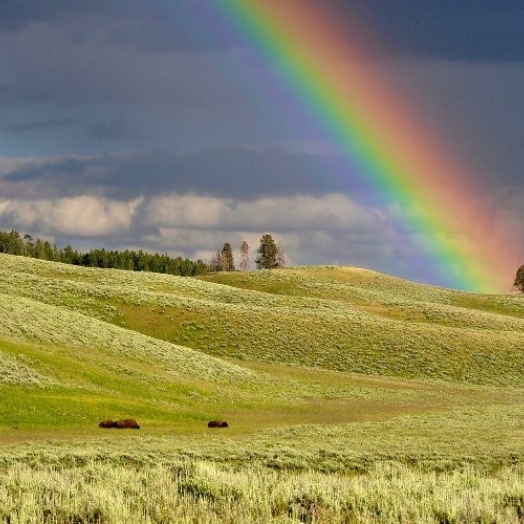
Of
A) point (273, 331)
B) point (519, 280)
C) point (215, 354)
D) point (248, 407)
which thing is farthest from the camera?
point (519, 280)

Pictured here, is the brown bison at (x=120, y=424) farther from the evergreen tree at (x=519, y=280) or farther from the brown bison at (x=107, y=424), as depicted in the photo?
the evergreen tree at (x=519, y=280)

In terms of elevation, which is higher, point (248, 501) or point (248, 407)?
point (248, 501)

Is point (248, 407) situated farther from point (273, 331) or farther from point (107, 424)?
point (273, 331)

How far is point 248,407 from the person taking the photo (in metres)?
56.4

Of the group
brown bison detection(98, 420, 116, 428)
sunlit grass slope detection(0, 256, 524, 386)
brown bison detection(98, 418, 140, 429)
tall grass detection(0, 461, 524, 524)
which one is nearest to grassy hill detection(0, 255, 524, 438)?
sunlit grass slope detection(0, 256, 524, 386)

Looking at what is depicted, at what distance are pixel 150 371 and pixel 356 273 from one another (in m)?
125

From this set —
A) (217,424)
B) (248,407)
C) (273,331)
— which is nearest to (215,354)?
(273,331)

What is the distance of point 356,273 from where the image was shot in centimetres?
18250

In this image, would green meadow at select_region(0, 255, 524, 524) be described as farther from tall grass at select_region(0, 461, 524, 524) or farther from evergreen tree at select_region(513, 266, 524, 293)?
evergreen tree at select_region(513, 266, 524, 293)

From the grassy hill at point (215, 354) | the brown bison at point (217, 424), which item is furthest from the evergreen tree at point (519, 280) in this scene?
the brown bison at point (217, 424)

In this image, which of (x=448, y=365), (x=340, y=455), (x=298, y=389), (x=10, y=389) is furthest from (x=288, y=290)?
(x=340, y=455)

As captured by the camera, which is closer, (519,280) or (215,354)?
(215,354)

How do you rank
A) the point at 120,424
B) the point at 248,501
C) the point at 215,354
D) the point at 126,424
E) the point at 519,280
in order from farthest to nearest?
1. the point at 519,280
2. the point at 215,354
3. the point at 120,424
4. the point at 126,424
5. the point at 248,501

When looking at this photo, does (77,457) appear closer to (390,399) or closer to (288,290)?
(390,399)
